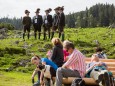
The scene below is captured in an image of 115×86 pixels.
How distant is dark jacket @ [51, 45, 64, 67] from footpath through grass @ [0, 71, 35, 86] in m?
3.23

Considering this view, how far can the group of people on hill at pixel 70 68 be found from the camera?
12.7 metres

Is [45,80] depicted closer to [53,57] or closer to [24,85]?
[53,57]

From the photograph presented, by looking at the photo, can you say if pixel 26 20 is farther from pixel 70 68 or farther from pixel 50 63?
pixel 70 68

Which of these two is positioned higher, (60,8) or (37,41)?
(60,8)

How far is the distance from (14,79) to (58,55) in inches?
195

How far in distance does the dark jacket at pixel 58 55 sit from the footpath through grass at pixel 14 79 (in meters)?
3.23

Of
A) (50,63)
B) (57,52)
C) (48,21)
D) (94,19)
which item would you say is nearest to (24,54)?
(48,21)

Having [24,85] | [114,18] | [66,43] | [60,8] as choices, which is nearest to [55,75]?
[66,43]

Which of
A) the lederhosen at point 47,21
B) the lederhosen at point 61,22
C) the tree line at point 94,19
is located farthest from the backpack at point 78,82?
the tree line at point 94,19

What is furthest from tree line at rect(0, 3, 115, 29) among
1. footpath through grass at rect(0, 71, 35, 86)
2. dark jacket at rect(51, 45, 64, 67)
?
dark jacket at rect(51, 45, 64, 67)

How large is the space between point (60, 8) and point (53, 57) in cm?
1374

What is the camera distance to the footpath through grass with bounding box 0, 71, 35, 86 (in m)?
18.1

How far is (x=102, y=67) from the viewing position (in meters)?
13.3

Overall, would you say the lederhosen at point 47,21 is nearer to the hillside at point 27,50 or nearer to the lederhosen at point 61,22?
the lederhosen at point 61,22
